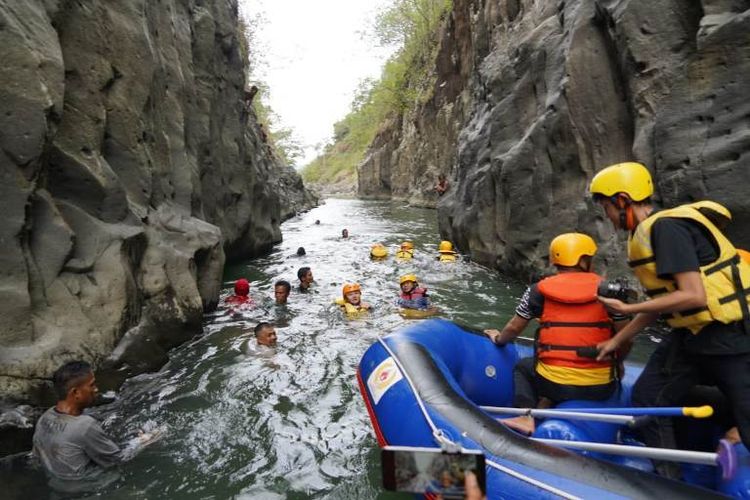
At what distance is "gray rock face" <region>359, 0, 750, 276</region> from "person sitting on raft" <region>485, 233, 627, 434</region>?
364 centimetres

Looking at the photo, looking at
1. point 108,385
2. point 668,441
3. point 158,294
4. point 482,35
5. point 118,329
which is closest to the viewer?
point 668,441

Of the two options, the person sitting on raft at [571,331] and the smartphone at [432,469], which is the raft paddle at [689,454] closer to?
the person sitting on raft at [571,331]

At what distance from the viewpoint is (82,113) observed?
239 inches

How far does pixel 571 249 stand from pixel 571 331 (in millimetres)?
597

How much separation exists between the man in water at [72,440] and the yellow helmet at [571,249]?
3.69 meters

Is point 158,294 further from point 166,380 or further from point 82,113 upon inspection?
point 82,113

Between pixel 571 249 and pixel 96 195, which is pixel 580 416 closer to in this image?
pixel 571 249

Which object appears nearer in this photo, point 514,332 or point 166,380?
point 514,332

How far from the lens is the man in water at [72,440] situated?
370 cm

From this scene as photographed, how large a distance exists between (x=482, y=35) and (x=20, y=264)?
21.7 metres

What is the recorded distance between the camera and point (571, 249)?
3.65m

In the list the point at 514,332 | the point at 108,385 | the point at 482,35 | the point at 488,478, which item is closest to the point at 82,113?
the point at 108,385

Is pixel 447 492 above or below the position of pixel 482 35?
below

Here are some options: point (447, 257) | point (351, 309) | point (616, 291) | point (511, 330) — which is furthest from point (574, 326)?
point (447, 257)
